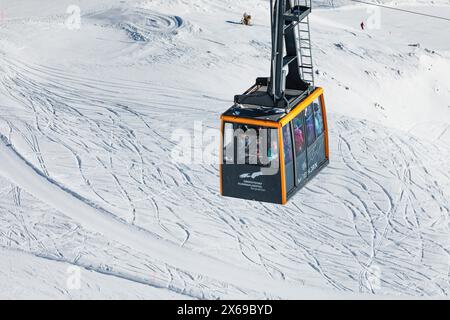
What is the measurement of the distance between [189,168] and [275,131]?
676 centimetres

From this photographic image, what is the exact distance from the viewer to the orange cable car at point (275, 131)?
2053 centimetres

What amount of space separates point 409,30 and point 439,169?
13.3 meters

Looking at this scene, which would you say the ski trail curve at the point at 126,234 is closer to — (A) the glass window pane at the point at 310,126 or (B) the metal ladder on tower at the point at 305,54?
(A) the glass window pane at the point at 310,126

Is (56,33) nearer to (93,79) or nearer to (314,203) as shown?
(93,79)

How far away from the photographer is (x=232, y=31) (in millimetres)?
35250

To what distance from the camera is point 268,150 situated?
20703 mm

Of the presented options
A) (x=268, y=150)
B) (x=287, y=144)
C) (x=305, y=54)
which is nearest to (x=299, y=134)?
(x=287, y=144)

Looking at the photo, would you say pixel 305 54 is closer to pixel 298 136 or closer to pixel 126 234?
pixel 126 234

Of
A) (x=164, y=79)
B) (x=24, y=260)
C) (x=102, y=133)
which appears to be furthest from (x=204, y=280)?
(x=164, y=79)

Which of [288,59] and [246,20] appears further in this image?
[246,20]

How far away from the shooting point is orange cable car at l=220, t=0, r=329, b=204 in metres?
20.5

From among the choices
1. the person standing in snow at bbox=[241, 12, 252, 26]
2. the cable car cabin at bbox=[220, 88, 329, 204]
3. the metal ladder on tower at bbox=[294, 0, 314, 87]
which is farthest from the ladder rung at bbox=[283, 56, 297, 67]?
the person standing in snow at bbox=[241, 12, 252, 26]

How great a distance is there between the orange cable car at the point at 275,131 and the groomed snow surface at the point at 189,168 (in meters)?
2.45

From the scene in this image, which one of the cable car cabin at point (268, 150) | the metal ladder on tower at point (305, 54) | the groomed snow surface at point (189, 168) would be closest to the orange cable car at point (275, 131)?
the cable car cabin at point (268, 150)
